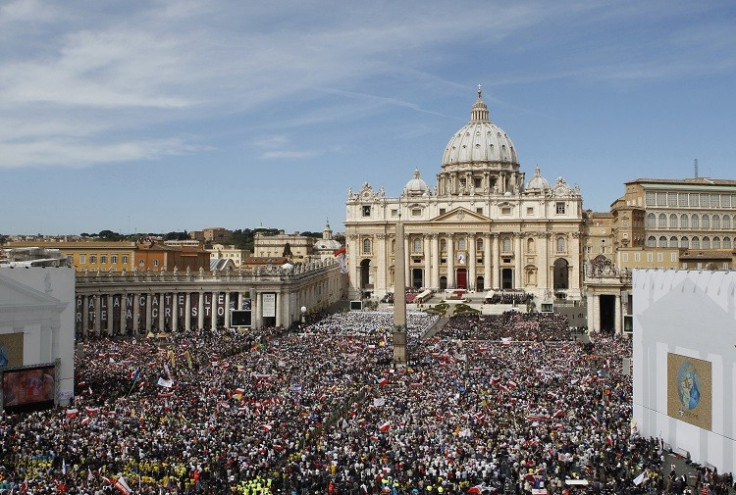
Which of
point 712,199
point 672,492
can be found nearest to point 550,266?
point 712,199

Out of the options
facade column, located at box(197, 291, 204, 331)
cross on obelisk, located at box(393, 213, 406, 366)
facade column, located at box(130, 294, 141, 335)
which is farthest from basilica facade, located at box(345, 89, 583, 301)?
cross on obelisk, located at box(393, 213, 406, 366)

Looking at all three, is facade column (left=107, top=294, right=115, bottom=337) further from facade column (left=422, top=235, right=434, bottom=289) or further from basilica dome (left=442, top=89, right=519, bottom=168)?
basilica dome (left=442, top=89, right=519, bottom=168)

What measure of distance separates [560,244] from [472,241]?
1053 centimetres

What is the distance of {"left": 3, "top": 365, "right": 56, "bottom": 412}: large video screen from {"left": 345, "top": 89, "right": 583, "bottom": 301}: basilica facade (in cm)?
6788

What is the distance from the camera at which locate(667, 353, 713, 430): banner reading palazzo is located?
81.4 ft

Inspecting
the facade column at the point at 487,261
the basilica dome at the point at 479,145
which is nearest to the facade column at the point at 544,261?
the facade column at the point at 487,261

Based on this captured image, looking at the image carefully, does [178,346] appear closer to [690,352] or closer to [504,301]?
[690,352]

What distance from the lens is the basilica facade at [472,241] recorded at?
9606 cm

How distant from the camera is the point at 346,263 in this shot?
102750 millimetres

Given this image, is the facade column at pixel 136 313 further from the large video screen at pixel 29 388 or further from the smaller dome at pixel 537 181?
the smaller dome at pixel 537 181

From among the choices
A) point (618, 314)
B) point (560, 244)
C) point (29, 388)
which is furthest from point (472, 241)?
point (29, 388)

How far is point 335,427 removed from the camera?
26.9 metres

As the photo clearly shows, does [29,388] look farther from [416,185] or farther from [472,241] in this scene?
[416,185]

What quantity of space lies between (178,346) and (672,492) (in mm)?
30148
